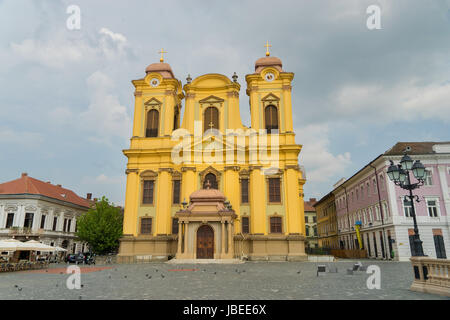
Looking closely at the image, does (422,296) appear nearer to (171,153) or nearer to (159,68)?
(171,153)

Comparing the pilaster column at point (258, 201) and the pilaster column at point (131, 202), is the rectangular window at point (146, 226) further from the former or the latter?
the pilaster column at point (258, 201)

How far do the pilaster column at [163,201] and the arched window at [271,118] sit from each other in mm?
12741

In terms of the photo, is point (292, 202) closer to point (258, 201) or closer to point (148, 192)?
point (258, 201)

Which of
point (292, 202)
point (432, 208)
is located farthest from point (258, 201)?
point (432, 208)

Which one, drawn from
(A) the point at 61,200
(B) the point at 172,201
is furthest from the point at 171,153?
(A) the point at 61,200

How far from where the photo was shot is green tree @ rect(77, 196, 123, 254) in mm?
38812

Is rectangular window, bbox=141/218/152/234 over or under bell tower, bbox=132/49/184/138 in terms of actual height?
under

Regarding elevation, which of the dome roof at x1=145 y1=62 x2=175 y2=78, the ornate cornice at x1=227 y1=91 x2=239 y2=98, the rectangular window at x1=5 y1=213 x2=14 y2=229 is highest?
the dome roof at x1=145 y1=62 x2=175 y2=78

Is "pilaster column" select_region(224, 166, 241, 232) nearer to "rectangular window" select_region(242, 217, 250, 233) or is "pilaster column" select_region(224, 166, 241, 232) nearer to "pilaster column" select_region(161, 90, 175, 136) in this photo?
"rectangular window" select_region(242, 217, 250, 233)

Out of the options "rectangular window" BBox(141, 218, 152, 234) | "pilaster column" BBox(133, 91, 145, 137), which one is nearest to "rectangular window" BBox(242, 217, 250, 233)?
"rectangular window" BBox(141, 218, 152, 234)

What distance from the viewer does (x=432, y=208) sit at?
1267 inches

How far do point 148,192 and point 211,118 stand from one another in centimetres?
1143

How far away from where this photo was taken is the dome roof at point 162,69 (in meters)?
40.7

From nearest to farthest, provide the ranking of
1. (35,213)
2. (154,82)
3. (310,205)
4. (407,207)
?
(407,207) → (154,82) → (35,213) → (310,205)
